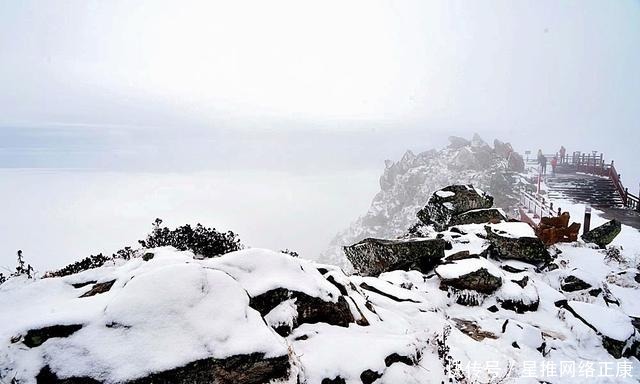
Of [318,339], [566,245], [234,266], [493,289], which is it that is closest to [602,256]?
[566,245]

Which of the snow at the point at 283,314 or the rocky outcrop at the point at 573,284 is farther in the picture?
the rocky outcrop at the point at 573,284

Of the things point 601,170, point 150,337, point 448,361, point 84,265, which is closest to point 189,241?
point 84,265

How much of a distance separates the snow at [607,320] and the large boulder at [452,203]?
7591 millimetres

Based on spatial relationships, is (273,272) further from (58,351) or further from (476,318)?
(476,318)

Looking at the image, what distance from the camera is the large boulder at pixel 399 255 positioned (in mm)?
10961

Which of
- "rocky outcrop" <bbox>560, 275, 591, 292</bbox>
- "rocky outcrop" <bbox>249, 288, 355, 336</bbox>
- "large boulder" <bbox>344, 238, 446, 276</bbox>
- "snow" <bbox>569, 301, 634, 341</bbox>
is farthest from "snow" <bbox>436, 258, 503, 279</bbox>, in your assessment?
"rocky outcrop" <bbox>249, 288, 355, 336</bbox>

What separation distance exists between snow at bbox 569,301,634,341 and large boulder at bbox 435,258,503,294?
198 cm

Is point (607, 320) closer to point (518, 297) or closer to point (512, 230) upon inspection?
point (518, 297)

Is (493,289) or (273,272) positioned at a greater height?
(273,272)

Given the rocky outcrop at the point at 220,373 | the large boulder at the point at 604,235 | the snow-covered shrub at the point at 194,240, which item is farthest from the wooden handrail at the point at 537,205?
the rocky outcrop at the point at 220,373

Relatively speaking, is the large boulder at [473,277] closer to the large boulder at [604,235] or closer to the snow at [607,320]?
the snow at [607,320]

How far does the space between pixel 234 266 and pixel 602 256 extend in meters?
14.9

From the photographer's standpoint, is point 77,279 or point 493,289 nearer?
point 77,279

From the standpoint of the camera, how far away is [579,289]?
33.6 feet
